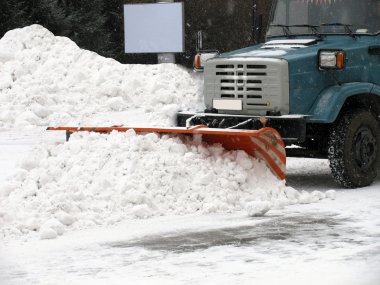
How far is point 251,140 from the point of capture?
10.2 m

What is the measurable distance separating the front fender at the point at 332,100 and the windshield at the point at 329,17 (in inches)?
30.6

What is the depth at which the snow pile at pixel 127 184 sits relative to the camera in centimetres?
877

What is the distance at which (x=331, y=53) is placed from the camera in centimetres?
1077

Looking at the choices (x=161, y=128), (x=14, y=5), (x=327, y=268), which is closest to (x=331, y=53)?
(x=161, y=128)

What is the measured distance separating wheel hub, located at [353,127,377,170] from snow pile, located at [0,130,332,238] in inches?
36.6

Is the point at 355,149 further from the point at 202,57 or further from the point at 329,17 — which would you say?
the point at 202,57

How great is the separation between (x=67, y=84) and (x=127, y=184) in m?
10.7

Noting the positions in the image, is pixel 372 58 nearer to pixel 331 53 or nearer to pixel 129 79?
pixel 331 53

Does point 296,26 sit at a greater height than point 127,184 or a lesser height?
greater

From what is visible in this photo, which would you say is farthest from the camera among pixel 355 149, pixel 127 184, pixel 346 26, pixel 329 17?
pixel 329 17

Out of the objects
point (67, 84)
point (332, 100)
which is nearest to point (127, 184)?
point (332, 100)

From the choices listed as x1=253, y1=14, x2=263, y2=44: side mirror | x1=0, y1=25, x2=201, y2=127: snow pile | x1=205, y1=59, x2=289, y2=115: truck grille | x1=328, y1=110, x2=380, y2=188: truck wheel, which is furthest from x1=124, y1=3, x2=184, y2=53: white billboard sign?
x1=328, y1=110, x2=380, y2=188: truck wheel

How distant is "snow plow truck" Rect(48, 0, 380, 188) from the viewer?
34.5 ft

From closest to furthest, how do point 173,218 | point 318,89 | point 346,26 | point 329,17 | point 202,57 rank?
point 173,218 → point 318,89 → point 346,26 → point 329,17 → point 202,57
